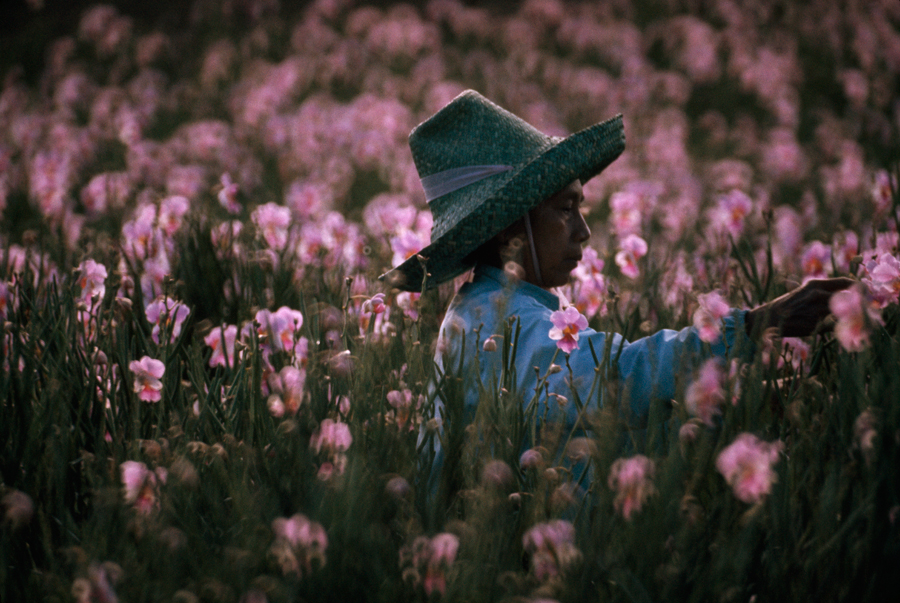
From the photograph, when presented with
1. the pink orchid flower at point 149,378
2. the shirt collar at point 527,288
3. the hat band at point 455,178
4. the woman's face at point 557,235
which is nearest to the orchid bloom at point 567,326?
the shirt collar at point 527,288

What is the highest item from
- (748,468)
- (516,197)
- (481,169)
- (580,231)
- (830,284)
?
(481,169)

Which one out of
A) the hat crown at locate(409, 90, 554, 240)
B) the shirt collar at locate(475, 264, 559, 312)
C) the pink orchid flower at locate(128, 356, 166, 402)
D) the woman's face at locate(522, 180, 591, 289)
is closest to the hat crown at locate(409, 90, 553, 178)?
the hat crown at locate(409, 90, 554, 240)

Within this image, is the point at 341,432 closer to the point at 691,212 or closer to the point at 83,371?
the point at 83,371

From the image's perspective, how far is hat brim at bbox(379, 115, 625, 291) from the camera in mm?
1962

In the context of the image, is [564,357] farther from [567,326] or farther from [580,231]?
[580,231]

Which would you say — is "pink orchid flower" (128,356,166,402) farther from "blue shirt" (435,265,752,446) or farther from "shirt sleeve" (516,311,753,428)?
"shirt sleeve" (516,311,753,428)

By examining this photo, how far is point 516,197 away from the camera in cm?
196

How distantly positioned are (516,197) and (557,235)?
0.20 meters

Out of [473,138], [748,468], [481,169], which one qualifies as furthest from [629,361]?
[473,138]

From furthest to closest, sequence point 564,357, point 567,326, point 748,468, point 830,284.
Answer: point 564,357, point 567,326, point 830,284, point 748,468

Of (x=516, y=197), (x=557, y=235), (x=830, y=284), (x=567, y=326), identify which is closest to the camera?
(x=830, y=284)

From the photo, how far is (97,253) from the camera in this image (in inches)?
119

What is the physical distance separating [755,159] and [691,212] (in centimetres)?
309

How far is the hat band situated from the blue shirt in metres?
0.29
